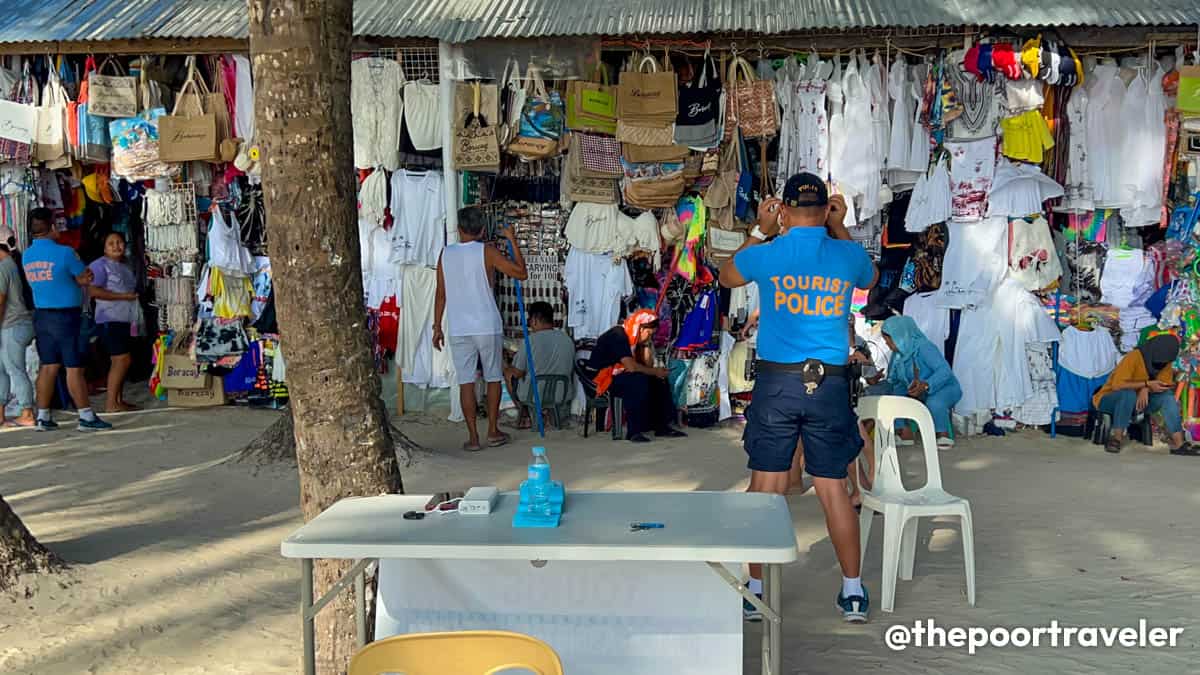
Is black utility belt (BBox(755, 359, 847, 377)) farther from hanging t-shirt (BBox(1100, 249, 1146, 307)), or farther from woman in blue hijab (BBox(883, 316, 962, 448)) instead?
hanging t-shirt (BBox(1100, 249, 1146, 307))

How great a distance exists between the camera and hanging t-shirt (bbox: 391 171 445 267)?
31.7 feet

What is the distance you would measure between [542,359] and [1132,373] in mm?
4479

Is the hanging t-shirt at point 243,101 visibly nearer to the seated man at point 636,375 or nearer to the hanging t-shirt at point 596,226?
the hanging t-shirt at point 596,226

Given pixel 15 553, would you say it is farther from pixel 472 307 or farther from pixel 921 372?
pixel 921 372

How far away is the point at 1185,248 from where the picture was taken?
873 centimetres

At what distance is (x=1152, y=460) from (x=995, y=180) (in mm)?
2375

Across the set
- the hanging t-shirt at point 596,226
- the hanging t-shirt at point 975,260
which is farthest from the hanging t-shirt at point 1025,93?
the hanging t-shirt at point 596,226

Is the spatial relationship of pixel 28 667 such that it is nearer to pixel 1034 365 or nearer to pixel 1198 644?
pixel 1198 644

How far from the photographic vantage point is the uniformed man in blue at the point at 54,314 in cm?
921

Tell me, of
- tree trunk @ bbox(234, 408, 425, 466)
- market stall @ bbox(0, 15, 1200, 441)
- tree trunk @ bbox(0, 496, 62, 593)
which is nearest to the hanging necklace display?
market stall @ bbox(0, 15, 1200, 441)

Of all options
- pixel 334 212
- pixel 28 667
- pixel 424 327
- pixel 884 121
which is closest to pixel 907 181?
pixel 884 121

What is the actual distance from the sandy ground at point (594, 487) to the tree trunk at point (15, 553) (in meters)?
0.09

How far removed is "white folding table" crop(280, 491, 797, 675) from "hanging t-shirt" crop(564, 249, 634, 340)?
5754mm

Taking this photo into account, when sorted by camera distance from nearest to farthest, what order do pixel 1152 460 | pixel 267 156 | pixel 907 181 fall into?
pixel 267 156
pixel 1152 460
pixel 907 181
